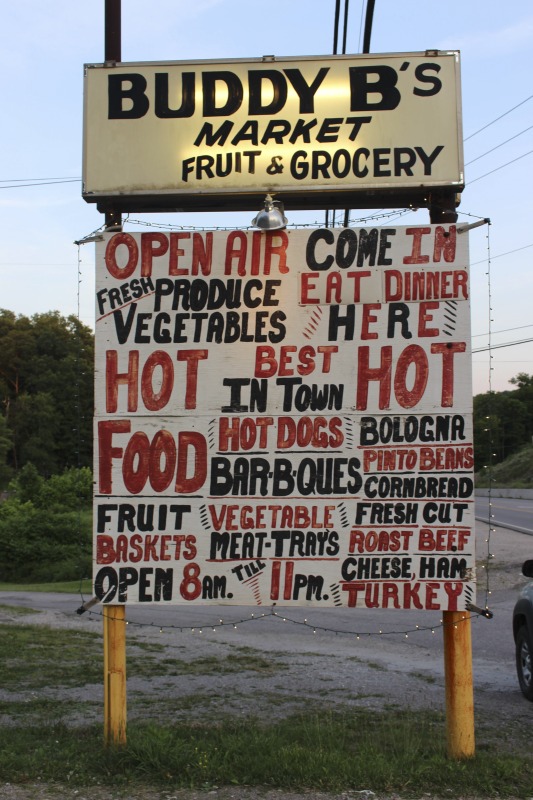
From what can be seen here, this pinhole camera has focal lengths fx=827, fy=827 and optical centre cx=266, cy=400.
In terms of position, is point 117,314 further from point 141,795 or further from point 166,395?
point 141,795

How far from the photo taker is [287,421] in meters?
5.64

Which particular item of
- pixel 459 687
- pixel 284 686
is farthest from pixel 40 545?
pixel 459 687

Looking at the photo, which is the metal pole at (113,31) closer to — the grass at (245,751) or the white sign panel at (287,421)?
the white sign panel at (287,421)

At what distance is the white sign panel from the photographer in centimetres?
555

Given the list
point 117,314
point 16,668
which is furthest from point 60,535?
point 117,314

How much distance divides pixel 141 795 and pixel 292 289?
3.33m

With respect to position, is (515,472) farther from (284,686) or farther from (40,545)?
(284,686)

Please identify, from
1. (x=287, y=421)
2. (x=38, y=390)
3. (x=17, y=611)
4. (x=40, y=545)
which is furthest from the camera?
(x=38, y=390)

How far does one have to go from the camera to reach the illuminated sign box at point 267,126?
5.81 metres

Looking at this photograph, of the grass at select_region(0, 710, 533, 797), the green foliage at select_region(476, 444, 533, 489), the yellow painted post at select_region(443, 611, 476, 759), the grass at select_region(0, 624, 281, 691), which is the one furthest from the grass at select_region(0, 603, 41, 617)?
the green foliage at select_region(476, 444, 533, 489)

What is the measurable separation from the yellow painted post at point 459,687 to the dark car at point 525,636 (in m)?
2.39

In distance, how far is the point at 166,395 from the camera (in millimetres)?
5711

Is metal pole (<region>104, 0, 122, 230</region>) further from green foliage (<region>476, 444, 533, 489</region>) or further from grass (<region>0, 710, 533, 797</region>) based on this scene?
green foliage (<region>476, 444, 533, 489</region>)

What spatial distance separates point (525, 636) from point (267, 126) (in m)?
5.37
